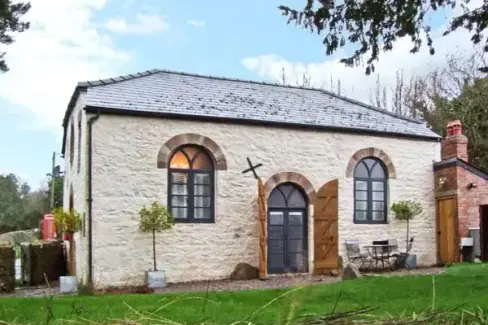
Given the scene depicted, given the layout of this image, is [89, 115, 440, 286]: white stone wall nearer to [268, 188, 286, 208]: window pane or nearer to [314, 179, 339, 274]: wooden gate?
[314, 179, 339, 274]: wooden gate

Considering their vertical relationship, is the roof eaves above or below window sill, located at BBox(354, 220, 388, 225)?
above

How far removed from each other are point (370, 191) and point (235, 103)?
5.10 meters

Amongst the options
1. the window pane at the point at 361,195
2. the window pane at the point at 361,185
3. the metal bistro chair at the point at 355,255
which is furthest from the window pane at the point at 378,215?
the metal bistro chair at the point at 355,255

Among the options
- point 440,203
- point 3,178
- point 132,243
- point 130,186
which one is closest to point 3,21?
point 130,186

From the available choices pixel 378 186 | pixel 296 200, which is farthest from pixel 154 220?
pixel 378 186

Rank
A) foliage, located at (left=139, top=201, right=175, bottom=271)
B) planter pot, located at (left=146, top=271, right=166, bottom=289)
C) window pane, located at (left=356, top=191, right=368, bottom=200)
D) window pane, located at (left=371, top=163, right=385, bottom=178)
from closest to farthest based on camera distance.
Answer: planter pot, located at (left=146, top=271, right=166, bottom=289), foliage, located at (left=139, top=201, right=175, bottom=271), window pane, located at (left=356, top=191, right=368, bottom=200), window pane, located at (left=371, top=163, right=385, bottom=178)

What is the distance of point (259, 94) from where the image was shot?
727 inches

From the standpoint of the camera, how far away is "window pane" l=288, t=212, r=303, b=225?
16.7 m

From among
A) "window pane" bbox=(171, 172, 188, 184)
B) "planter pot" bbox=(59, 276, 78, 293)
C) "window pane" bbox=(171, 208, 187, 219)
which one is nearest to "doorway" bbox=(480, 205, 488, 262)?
"window pane" bbox=(171, 208, 187, 219)

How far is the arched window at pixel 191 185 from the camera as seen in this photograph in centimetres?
1541

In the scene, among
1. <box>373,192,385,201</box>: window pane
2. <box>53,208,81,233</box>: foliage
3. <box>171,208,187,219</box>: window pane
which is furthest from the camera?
<box>373,192,385,201</box>: window pane

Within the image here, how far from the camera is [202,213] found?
15648 millimetres

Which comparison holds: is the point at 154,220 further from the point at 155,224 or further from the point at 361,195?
the point at 361,195

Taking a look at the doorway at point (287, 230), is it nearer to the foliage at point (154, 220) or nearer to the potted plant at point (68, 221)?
the foliage at point (154, 220)
